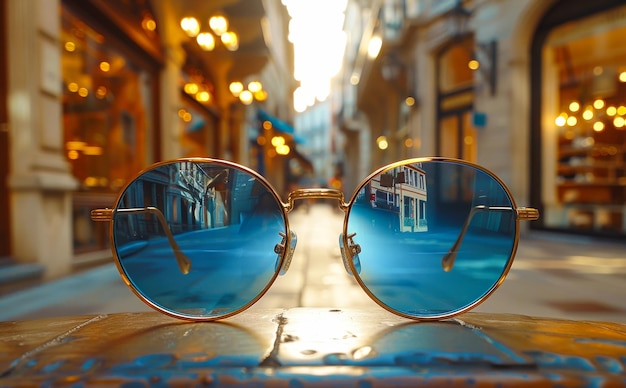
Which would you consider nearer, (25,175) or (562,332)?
(562,332)

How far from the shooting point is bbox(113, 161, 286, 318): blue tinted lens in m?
0.99

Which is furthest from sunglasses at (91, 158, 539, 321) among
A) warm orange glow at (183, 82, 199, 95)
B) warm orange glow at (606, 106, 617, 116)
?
warm orange glow at (606, 106, 617, 116)

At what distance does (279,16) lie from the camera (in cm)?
2227

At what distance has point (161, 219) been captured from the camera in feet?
3.39

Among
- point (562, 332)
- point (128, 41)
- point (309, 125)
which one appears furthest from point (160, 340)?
point (309, 125)

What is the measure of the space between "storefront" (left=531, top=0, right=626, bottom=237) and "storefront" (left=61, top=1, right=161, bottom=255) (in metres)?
6.79

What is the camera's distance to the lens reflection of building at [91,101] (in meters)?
3.31

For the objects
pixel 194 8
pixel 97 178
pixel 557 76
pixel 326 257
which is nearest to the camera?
pixel 326 257

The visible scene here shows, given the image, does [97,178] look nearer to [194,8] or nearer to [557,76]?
[194,8]

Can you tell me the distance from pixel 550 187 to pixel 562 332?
7727 mm

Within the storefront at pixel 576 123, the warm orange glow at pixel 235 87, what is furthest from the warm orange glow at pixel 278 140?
the storefront at pixel 576 123

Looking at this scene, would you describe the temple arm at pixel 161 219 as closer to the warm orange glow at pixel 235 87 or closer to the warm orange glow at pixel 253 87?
the warm orange glow at pixel 235 87

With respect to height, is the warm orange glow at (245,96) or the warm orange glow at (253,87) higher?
the warm orange glow at (253,87)

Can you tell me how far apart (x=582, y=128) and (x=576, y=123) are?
15 centimetres
